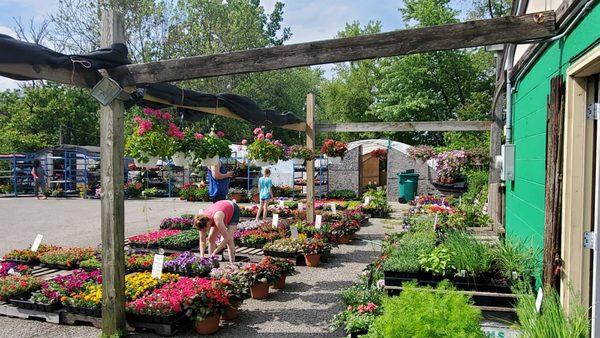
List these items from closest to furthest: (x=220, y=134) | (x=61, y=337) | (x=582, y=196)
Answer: (x=582, y=196) → (x=61, y=337) → (x=220, y=134)

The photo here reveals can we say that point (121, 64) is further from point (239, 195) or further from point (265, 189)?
point (239, 195)

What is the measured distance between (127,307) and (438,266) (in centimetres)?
355

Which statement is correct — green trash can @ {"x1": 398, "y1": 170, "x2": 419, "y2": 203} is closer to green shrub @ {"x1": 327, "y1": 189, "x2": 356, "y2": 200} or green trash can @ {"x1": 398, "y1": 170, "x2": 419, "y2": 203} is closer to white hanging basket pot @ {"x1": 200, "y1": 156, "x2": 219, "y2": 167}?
green shrub @ {"x1": 327, "y1": 189, "x2": 356, "y2": 200}

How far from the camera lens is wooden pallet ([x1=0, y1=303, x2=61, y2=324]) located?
5.17 metres

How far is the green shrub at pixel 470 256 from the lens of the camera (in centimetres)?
516

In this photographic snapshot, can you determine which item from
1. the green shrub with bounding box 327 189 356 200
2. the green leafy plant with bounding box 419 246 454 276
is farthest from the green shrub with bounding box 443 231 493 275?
the green shrub with bounding box 327 189 356 200

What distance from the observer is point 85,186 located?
22.2 meters

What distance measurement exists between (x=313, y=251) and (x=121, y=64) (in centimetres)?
445

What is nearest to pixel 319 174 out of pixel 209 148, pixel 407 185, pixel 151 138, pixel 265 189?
pixel 407 185

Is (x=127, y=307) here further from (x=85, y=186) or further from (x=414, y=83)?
(x=414, y=83)

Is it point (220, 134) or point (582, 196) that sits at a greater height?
point (220, 134)

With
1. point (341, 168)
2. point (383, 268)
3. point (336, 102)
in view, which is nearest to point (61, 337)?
point (383, 268)

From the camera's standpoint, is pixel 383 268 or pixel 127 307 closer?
pixel 127 307

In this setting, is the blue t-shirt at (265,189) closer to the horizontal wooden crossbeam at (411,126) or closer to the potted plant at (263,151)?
the potted plant at (263,151)
